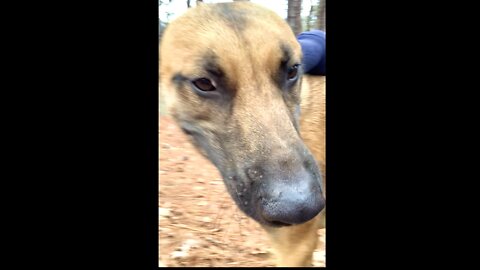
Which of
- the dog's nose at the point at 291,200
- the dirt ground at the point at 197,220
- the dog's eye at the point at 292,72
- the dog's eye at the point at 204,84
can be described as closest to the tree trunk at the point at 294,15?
the dog's eye at the point at 292,72

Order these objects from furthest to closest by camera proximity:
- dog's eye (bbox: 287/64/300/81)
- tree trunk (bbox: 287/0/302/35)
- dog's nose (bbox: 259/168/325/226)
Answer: tree trunk (bbox: 287/0/302/35) → dog's eye (bbox: 287/64/300/81) → dog's nose (bbox: 259/168/325/226)

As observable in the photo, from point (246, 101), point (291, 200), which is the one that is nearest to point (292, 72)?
point (246, 101)

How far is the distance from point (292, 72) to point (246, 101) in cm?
35

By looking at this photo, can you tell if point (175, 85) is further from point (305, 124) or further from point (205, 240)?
point (205, 240)

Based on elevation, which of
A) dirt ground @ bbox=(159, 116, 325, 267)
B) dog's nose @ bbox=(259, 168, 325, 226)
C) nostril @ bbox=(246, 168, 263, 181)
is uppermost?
nostril @ bbox=(246, 168, 263, 181)

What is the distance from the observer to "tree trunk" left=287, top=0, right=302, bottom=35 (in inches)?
91.0

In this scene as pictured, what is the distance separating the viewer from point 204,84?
6.75 ft

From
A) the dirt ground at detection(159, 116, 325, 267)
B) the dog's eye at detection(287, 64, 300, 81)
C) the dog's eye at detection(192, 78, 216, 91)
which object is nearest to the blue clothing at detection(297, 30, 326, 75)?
the dog's eye at detection(287, 64, 300, 81)

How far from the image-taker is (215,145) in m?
2.07

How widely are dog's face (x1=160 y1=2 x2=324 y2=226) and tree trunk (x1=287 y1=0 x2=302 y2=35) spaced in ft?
0.37

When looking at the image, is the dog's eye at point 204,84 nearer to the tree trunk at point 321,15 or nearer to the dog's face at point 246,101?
the dog's face at point 246,101

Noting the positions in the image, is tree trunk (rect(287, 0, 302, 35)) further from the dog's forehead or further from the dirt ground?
Result: the dirt ground

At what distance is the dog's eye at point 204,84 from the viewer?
204 cm

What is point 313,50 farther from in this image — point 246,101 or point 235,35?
point 246,101
